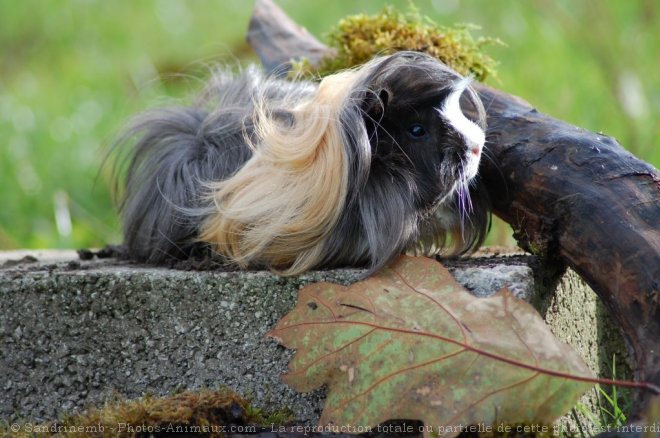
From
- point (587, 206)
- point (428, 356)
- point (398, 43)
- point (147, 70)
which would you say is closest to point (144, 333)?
point (428, 356)

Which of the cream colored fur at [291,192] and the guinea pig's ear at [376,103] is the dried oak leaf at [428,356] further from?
the guinea pig's ear at [376,103]

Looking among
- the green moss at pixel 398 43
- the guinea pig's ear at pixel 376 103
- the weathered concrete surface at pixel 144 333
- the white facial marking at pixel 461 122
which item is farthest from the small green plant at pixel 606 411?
the green moss at pixel 398 43

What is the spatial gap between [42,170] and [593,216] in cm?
350

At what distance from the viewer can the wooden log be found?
5.37ft

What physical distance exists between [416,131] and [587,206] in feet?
1.47

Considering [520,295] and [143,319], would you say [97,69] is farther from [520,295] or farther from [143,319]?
[520,295]

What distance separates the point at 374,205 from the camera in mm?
1969

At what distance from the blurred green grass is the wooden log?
585mm

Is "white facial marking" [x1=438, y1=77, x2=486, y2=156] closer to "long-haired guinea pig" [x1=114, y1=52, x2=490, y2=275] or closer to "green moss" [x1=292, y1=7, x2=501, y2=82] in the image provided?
"long-haired guinea pig" [x1=114, y1=52, x2=490, y2=275]

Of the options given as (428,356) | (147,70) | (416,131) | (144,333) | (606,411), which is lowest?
(147,70)

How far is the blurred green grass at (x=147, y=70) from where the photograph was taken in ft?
13.1

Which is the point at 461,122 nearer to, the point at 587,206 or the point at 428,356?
the point at 587,206

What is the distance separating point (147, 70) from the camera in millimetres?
5836

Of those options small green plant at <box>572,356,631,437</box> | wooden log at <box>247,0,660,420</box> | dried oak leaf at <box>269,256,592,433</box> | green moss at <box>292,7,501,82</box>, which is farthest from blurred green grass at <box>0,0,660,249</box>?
dried oak leaf at <box>269,256,592,433</box>
